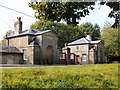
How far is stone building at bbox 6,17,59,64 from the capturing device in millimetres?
41719

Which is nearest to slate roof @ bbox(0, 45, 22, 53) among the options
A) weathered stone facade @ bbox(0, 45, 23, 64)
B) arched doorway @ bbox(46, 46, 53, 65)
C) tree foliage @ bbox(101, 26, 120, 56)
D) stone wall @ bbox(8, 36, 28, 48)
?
weathered stone facade @ bbox(0, 45, 23, 64)

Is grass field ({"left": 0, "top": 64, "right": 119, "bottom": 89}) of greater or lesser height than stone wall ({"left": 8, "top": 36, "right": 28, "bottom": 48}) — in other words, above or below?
below

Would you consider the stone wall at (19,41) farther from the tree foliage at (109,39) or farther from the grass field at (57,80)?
the grass field at (57,80)

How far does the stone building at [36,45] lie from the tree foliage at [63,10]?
31652 mm

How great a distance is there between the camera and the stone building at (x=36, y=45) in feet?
137

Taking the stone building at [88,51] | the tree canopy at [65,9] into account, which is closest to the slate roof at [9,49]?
the stone building at [88,51]

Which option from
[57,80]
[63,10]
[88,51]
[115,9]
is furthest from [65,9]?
[88,51]

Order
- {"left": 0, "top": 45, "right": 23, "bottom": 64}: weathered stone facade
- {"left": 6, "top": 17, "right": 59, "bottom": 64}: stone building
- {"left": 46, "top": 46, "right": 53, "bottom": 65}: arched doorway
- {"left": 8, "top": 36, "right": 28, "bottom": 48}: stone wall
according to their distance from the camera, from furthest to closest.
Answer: {"left": 46, "top": 46, "right": 53, "bottom": 65}: arched doorway
{"left": 8, "top": 36, "right": 28, "bottom": 48}: stone wall
{"left": 6, "top": 17, "right": 59, "bottom": 64}: stone building
{"left": 0, "top": 45, "right": 23, "bottom": 64}: weathered stone facade

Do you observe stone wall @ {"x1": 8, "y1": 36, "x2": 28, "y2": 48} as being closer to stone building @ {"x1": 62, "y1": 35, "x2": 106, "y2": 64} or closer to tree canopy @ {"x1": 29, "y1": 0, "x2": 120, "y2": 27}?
stone building @ {"x1": 62, "y1": 35, "x2": 106, "y2": 64}

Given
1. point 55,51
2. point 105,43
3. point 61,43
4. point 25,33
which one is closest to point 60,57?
point 55,51

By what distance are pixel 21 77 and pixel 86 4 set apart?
15.0 feet

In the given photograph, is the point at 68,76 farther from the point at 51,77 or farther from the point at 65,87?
the point at 65,87

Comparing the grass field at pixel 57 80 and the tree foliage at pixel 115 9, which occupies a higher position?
the tree foliage at pixel 115 9

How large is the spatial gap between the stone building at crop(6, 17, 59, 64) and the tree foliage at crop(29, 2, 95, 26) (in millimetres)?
31652
